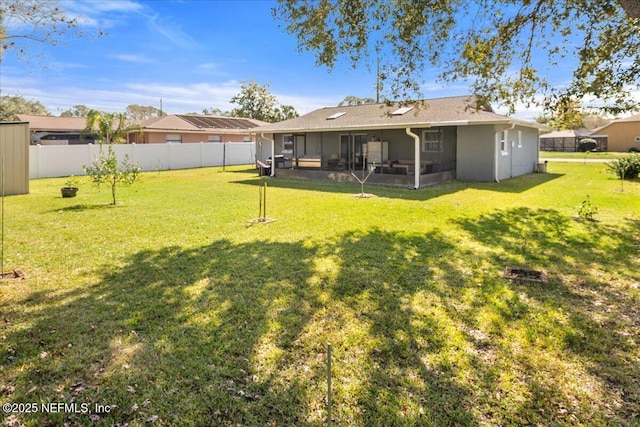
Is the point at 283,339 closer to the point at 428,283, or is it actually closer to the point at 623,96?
the point at 428,283

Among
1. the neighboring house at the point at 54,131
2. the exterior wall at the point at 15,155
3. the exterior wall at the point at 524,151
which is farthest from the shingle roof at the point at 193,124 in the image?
the exterior wall at the point at 524,151

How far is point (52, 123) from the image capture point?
1153 inches

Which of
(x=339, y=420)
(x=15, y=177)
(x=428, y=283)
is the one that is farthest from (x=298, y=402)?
(x=15, y=177)

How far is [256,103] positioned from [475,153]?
41000 millimetres

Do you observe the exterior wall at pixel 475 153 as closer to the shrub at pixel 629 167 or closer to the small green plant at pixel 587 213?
the shrub at pixel 629 167

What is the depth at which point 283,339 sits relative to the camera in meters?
3.67

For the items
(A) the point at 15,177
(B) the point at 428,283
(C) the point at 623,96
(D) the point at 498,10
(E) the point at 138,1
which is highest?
(E) the point at 138,1

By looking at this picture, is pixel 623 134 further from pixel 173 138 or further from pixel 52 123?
pixel 52 123

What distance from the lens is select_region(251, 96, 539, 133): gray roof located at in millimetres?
14117

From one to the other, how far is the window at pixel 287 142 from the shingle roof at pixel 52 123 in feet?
58.0

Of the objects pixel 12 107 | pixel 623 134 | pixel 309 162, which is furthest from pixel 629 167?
pixel 12 107

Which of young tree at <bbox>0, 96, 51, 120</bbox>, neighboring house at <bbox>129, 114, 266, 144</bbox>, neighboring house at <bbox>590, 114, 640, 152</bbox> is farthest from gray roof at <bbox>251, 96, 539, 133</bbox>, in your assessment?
neighboring house at <bbox>590, 114, 640, 152</bbox>

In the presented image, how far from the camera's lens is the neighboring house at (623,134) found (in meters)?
41.0

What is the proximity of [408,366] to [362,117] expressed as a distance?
51.9ft
